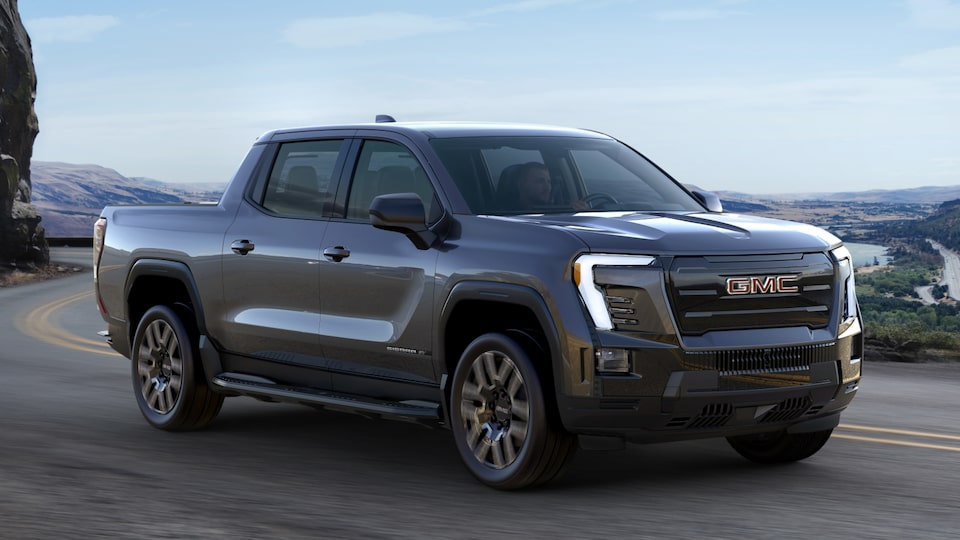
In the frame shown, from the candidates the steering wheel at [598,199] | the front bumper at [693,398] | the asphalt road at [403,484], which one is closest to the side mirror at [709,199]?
the steering wheel at [598,199]

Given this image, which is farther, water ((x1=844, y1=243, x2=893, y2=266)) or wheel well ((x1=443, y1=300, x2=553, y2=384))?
water ((x1=844, y1=243, x2=893, y2=266))

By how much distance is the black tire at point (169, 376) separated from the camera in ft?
29.6

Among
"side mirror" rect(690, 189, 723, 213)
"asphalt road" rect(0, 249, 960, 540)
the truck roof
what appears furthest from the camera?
"side mirror" rect(690, 189, 723, 213)

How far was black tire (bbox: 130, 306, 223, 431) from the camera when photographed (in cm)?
902

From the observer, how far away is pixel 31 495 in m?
6.87

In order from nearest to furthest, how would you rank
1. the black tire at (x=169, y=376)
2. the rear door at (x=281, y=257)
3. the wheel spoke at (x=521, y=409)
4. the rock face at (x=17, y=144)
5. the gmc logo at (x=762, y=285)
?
the gmc logo at (x=762, y=285) → the wheel spoke at (x=521, y=409) → the rear door at (x=281, y=257) → the black tire at (x=169, y=376) → the rock face at (x=17, y=144)

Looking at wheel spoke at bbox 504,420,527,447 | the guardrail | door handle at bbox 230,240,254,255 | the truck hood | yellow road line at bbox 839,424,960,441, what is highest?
the truck hood

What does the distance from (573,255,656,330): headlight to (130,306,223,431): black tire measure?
3481 millimetres

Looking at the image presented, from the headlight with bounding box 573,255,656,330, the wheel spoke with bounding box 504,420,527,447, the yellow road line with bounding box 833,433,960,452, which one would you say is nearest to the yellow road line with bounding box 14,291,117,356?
the yellow road line with bounding box 833,433,960,452

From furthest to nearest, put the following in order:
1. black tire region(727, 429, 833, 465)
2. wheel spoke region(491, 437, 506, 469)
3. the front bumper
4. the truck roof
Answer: the truck roof, black tire region(727, 429, 833, 465), wheel spoke region(491, 437, 506, 469), the front bumper

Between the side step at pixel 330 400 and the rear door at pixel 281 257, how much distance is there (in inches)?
4.9

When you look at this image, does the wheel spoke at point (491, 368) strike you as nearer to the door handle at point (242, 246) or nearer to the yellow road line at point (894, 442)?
the door handle at point (242, 246)

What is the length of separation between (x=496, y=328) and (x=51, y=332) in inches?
480

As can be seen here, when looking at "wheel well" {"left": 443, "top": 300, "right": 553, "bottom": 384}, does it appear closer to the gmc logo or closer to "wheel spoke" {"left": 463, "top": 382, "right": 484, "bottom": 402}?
"wheel spoke" {"left": 463, "top": 382, "right": 484, "bottom": 402}
